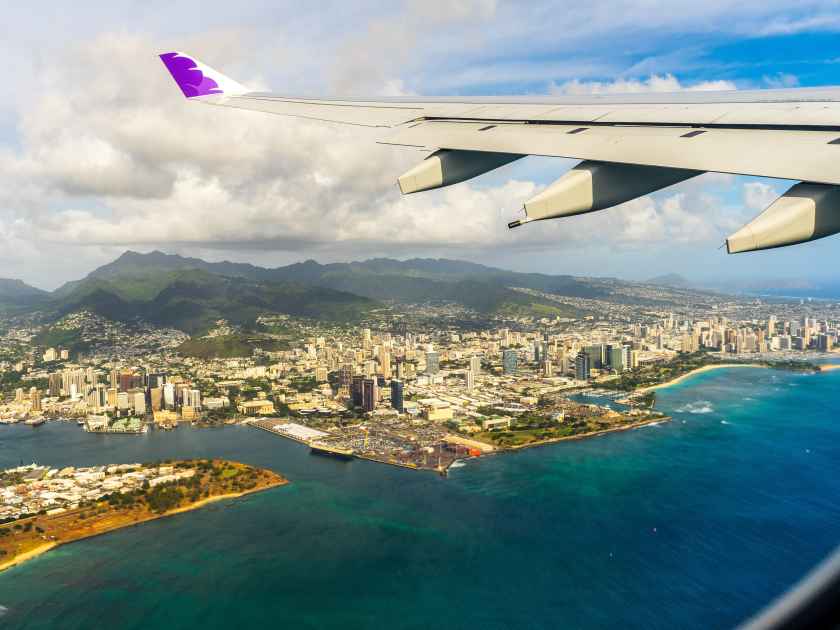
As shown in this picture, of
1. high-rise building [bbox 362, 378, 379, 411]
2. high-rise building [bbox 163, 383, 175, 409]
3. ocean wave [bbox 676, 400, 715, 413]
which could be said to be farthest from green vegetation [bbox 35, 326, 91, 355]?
ocean wave [bbox 676, 400, 715, 413]

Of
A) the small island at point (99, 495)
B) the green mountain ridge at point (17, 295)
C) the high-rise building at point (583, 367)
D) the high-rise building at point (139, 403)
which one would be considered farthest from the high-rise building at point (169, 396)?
the green mountain ridge at point (17, 295)

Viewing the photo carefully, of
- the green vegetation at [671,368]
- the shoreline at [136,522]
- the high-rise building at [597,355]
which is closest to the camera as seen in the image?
the shoreline at [136,522]

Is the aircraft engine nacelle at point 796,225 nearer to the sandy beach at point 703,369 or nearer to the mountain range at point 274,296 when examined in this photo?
the sandy beach at point 703,369

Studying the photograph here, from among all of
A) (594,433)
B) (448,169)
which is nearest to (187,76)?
(448,169)

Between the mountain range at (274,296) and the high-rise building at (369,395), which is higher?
the mountain range at (274,296)

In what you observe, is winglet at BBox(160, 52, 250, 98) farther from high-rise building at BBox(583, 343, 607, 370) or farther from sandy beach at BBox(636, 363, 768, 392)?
high-rise building at BBox(583, 343, 607, 370)

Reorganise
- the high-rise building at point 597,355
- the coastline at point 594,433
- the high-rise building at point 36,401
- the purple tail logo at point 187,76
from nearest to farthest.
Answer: the purple tail logo at point 187,76, the coastline at point 594,433, the high-rise building at point 36,401, the high-rise building at point 597,355

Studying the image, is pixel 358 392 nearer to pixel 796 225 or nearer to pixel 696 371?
pixel 696 371
